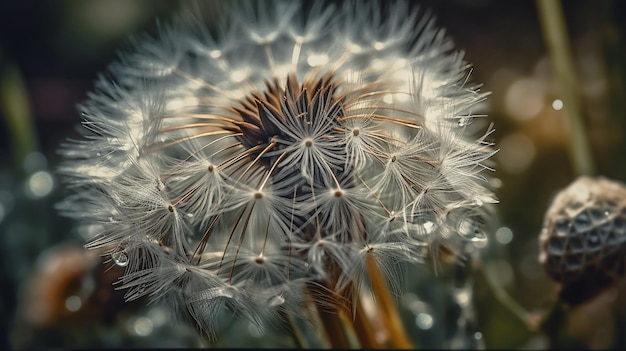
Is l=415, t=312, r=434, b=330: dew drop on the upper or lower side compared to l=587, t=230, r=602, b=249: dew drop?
lower

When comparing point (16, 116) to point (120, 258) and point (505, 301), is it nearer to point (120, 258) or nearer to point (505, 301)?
point (120, 258)

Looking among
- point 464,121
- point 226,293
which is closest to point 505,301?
point 464,121

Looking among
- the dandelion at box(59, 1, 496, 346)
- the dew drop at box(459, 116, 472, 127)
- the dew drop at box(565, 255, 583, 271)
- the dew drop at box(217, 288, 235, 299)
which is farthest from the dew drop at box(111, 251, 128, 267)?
the dew drop at box(565, 255, 583, 271)

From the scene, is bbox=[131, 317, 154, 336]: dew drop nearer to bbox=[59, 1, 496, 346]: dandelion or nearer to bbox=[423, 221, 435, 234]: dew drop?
bbox=[59, 1, 496, 346]: dandelion

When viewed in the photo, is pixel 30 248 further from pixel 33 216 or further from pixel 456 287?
pixel 456 287

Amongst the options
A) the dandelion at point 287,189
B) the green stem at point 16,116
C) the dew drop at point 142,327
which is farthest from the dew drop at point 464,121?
the green stem at point 16,116

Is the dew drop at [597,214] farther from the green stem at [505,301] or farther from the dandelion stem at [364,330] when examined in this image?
the dandelion stem at [364,330]

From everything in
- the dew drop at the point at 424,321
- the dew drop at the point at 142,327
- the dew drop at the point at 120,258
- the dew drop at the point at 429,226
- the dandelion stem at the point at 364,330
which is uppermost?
the dew drop at the point at 120,258
